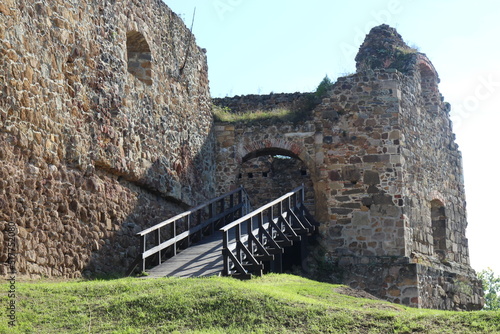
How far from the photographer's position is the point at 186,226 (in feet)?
49.1

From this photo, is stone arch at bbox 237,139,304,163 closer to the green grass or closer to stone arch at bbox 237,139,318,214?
stone arch at bbox 237,139,318,214

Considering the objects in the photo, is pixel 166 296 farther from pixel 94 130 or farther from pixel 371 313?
pixel 94 130

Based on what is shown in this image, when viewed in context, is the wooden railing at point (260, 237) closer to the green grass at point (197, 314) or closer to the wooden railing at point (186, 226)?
the wooden railing at point (186, 226)

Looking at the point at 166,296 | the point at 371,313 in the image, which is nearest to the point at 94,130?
the point at 166,296

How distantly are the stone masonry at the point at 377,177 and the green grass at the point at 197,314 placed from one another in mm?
6010

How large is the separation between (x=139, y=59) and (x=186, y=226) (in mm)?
3140

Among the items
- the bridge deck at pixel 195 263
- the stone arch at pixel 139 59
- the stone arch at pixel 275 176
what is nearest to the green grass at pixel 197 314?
the bridge deck at pixel 195 263

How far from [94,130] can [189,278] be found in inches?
116

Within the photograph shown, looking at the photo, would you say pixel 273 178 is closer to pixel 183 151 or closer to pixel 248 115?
pixel 248 115

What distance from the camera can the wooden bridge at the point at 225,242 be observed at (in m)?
11.8

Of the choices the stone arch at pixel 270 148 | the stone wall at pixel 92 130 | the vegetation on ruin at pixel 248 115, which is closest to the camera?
the stone wall at pixel 92 130

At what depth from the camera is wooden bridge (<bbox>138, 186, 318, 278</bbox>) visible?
11.8 metres

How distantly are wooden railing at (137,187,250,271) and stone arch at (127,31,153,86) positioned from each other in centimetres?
252

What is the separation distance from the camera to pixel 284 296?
31.5 ft
